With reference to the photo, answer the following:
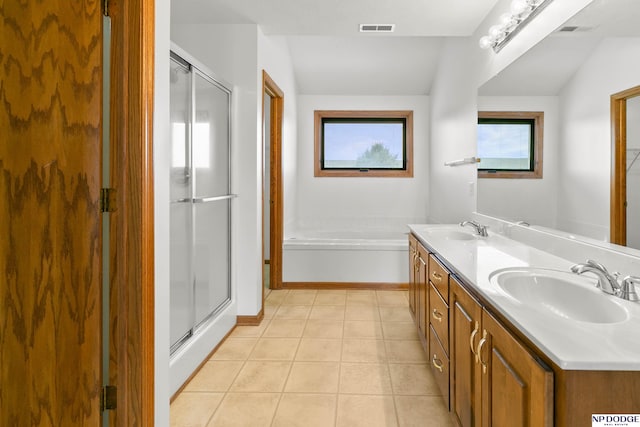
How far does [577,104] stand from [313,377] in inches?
76.2

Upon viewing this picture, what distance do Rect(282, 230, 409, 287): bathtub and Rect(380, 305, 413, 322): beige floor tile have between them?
1.99 feet

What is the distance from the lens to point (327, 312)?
139 inches

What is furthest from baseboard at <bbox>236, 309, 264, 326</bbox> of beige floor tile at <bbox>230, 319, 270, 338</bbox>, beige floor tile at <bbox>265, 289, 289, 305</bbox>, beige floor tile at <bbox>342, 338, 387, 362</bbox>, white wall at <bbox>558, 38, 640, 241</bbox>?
white wall at <bbox>558, 38, 640, 241</bbox>

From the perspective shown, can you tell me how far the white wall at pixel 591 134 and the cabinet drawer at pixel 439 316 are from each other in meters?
0.67

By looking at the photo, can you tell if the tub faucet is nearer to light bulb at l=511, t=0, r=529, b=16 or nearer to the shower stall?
light bulb at l=511, t=0, r=529, b=16

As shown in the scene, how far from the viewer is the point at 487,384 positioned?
122 cm

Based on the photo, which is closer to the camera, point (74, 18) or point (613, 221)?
point (74, 18)

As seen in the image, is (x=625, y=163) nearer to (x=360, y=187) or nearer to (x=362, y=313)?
(x=362, y=313)

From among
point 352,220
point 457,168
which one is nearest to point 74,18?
point 457,168

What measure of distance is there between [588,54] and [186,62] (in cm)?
200

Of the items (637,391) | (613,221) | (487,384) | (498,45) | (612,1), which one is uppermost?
(498,45)

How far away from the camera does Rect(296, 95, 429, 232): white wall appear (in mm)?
5156

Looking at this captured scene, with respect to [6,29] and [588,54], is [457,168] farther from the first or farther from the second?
[6,29]

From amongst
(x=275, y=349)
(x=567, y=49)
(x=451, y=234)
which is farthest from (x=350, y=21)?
(x=275, y=349)
